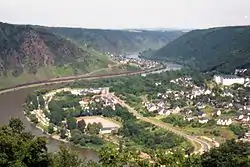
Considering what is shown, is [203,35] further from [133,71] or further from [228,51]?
[133,71]

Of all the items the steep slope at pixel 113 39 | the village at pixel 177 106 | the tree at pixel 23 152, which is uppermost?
the tree at pixel 23 152

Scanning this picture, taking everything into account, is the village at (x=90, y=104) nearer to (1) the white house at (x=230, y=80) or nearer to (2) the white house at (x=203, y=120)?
(2) the white house at (x=203, y=120)

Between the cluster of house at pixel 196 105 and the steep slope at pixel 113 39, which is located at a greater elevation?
the cluster of house at pixel 196 105

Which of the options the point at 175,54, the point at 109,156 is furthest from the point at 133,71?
the point at 109,156

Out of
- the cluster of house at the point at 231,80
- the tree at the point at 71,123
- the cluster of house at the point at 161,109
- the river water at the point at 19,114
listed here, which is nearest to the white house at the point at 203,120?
the cluster of house at the point at 161,109

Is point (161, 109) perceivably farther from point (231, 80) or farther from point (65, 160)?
point (65, 160)

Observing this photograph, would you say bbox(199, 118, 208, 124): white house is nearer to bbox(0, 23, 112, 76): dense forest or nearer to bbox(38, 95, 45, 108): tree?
bbox(38, 95, 45, 108): tree

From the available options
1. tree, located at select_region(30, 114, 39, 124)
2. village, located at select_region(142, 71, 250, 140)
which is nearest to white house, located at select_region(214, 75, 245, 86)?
village, located at select_region(142, 71, 250, 140)
